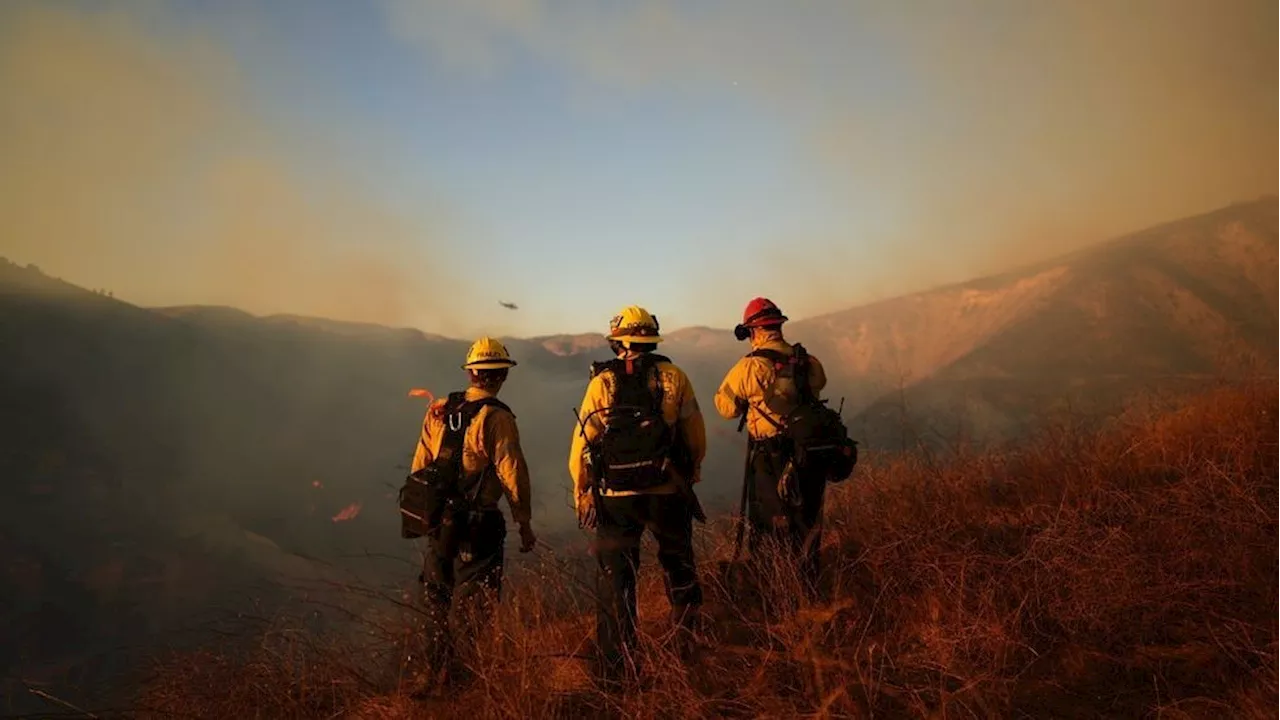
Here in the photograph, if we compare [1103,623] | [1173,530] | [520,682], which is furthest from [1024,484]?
[520,682]

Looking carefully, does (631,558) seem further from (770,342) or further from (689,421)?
(770,342)

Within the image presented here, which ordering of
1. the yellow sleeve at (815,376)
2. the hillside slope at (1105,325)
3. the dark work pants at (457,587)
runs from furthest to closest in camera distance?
the hillside slope at (1105,325) < the yellow sleeve at (815,376) < the dark work pants at (457,587)

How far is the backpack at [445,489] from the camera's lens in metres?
3.65

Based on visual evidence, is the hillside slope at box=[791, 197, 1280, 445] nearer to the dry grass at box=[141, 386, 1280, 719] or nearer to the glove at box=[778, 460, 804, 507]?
the dry grass at box=[141, 386, 1280, 719]

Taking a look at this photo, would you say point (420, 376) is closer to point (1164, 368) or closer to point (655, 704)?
point (655, 704)

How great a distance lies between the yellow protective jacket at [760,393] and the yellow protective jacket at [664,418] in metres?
0.49

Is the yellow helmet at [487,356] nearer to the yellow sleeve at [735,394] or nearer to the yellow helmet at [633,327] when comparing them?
the yellow helmet at [633,327]

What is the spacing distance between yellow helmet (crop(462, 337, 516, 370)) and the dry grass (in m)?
1.41

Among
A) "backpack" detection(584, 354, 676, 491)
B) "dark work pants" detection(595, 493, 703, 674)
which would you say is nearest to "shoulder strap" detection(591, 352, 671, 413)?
"backpack" detection(584, 354, 676, 491)

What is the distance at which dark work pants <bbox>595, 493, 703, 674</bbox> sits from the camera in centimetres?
326

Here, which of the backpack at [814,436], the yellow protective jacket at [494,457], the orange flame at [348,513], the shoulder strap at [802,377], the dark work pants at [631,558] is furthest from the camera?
the orange flame at [348,513]

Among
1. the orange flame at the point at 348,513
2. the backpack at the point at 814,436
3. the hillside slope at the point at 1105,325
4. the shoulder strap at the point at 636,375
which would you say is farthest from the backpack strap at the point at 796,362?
the orange flame at the point at 348,513

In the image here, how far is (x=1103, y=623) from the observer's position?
3027 mm

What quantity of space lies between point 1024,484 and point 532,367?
40611mm
